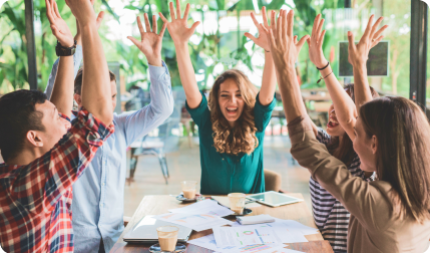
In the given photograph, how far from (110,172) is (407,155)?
1434 mm

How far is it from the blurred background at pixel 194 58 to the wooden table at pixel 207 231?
1.67m

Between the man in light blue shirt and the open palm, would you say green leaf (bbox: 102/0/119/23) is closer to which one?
the man in light blue shirt

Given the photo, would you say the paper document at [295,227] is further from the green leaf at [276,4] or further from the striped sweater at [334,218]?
the green leaf at [276,4]

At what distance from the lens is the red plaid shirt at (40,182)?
38.1 inches

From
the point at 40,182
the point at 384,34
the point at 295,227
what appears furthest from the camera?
the point at 384,34

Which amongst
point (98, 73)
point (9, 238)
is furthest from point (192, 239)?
point (98, 73)

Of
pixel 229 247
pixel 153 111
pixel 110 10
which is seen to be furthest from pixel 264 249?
pixel 110 10

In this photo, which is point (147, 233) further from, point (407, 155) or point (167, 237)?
point (407, 155)

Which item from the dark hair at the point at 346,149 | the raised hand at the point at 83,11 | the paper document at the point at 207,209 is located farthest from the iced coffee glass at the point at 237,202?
the raised hand at the point at 83,11

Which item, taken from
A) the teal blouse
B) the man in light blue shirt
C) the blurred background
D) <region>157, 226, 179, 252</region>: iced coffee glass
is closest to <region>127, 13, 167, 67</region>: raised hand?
the man in light blue shirt

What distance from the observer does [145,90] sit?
372cm

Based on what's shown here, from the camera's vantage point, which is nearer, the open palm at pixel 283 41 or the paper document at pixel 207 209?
the open palm at pixel 283 41

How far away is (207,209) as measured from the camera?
1.90 metres

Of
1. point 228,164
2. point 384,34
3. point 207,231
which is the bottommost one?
point 207,231
